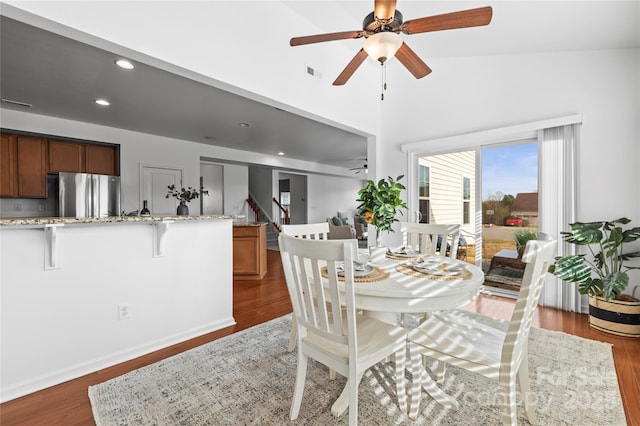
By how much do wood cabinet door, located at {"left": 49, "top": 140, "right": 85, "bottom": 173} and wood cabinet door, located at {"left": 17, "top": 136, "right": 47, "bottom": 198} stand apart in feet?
0.32

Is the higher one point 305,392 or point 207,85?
point 207,85

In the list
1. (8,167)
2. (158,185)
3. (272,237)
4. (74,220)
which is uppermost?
(8,167)

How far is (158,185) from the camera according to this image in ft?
19.9

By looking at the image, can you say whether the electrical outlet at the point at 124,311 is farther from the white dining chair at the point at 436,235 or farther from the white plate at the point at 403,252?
the white dining chair at the point at 436,235

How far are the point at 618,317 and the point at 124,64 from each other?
537 centimetres

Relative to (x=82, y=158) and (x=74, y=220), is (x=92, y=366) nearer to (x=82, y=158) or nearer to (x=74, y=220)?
(x=74, y=220)

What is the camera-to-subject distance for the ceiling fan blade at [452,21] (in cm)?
165

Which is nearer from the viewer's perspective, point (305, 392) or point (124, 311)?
point (305, 392)

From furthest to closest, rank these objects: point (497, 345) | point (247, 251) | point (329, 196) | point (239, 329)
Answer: point (329, 196) → point (247, 251) → point (239, 329) → point (497, 345)

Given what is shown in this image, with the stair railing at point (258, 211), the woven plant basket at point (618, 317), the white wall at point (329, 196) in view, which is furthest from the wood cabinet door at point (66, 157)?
the woven plant basket at point (618, 317)

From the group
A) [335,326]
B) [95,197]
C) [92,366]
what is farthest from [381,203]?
[95,197]

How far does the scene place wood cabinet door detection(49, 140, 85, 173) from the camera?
187 inches

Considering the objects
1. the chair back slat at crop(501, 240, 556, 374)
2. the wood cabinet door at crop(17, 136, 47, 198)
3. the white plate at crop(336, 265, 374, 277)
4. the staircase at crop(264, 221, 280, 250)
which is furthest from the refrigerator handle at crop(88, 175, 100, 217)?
the chair back slat at crop(501, 240, 556, 374)

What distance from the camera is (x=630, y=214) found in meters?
2.88
